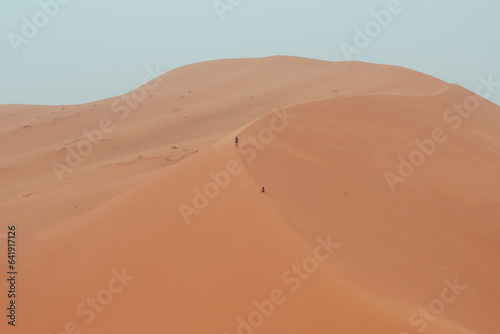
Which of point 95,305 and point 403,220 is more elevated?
point 95,305

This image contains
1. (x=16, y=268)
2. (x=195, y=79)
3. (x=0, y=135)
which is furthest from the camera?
(x=195, y=79)

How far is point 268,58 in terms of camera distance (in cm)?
2125

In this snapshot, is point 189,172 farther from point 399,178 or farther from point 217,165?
point 399,178

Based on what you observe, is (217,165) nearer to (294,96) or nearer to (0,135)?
(294,96)

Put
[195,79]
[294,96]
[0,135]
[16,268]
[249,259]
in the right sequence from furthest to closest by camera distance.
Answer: [195,79], [0,135], [294,96], [16,268], [249,259]

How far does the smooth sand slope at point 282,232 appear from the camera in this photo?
5.11 meters

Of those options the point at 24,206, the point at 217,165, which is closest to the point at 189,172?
the point at 217,165

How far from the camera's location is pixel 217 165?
7008mm

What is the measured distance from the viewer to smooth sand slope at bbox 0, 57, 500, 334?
5105 mm

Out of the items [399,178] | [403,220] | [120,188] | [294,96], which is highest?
[294,96]

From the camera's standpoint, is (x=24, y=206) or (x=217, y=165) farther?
(x=24, y=206)

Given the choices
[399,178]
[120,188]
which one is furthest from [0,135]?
[399,178]

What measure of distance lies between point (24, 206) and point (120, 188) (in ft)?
6.11

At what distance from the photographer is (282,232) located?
18.4 feet
